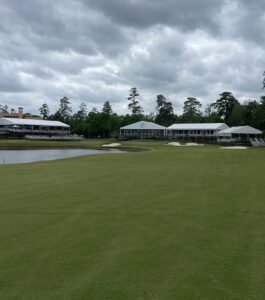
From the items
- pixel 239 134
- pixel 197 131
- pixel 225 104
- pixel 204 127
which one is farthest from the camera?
pixel 225 104

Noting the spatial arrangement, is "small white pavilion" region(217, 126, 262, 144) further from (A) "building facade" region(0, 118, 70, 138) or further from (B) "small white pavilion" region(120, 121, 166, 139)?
(A) "building facade" region(0, 118, 70, 138)

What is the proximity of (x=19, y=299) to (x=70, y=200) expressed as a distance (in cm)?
712

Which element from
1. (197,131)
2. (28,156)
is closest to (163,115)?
(197,131)

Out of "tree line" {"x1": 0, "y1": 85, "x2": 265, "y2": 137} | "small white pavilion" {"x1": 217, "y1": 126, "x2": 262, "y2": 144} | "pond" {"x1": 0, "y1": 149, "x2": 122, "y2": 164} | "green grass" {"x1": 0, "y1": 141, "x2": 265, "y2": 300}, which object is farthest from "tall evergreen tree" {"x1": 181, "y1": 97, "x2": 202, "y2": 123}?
"green grass" {"x1": 0, "y1": 141, "x2": 265, "y2": 300}

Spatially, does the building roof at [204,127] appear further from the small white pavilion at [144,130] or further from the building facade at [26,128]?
the building facade at [26,128]

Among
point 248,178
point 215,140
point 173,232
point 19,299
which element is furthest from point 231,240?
point 215,140

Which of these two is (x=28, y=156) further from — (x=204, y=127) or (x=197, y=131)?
(x=197, y=131)

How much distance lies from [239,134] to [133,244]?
3336 inches

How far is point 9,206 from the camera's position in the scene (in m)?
11.6

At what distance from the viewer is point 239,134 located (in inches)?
3514

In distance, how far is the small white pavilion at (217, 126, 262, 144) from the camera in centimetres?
8644

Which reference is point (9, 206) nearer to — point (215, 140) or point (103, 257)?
point (103, 257)

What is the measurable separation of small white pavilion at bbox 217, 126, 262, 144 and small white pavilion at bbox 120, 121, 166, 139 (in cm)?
2521

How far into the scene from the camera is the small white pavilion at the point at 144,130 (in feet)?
373
